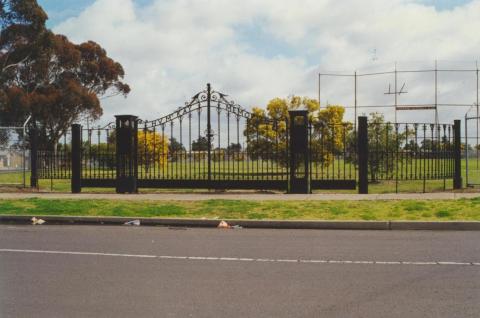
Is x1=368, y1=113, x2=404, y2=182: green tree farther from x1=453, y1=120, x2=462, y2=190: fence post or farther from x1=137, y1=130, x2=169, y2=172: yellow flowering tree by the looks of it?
x1=137, y1=130, x2=169, y2=172: yellow flowering tree

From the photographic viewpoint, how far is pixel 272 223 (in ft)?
38.5

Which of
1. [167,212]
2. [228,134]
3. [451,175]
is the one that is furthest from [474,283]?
[451,175]

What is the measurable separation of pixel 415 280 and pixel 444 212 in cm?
591

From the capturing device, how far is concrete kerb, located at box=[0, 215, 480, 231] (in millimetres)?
11180

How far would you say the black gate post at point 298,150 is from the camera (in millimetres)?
16484

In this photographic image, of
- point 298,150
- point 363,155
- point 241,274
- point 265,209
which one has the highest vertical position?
point 298,150

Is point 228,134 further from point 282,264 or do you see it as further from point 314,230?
point 282,264

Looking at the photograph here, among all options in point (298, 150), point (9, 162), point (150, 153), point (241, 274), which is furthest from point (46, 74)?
point (241, 274)

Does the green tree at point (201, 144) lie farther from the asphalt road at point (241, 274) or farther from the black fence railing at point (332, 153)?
the asphalt road at point (241, 274)

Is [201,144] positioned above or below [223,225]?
above

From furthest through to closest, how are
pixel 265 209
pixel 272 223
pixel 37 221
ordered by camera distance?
pixel 265 209
pixel 37 221
pixel 272 223

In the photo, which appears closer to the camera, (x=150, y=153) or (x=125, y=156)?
(x=125, y=156)

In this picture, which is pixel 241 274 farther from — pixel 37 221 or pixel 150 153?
pixel 150 153

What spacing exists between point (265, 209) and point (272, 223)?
4.83 feet
